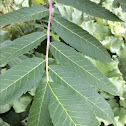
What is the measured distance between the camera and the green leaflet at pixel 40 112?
23 cm

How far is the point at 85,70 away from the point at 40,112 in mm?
113

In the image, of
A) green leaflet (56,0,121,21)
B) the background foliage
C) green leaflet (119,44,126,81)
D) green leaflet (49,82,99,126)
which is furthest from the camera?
green leaflet (119,44,126,81)

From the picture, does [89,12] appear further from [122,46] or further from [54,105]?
[122,46]

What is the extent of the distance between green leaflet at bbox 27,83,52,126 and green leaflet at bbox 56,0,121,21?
198mm

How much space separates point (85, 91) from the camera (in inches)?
10.1

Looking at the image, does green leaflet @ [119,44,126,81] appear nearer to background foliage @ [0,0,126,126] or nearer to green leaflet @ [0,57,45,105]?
background foliage @ [0,0,126,126]

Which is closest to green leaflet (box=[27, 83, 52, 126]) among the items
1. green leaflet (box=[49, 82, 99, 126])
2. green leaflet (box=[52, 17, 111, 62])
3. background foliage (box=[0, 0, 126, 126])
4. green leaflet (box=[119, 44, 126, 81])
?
green leaflet (box=[49, 82, 99, 126])

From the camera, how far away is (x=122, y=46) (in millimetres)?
1090

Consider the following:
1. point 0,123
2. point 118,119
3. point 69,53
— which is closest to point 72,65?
point 69,53

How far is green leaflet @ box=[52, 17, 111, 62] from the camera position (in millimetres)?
316

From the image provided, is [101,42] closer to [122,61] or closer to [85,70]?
[122,61]

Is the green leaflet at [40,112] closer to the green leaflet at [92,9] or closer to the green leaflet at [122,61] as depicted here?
the green leaflet at [92,9]

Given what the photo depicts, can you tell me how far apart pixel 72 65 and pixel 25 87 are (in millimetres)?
97

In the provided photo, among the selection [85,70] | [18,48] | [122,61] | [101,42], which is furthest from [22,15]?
[122,61]
